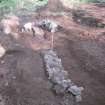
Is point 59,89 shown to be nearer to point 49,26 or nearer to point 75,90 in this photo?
point 75,90

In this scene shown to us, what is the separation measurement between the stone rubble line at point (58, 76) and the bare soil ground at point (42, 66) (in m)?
0.19

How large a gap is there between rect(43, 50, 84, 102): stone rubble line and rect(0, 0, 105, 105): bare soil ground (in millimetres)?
192

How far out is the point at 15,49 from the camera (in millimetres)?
10180

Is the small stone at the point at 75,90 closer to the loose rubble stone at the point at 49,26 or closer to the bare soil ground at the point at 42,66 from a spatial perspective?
the bare soil ground at the point at 42,66

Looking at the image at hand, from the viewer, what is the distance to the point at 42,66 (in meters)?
8.75

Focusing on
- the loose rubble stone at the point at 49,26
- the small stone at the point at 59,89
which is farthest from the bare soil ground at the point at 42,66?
the loose rubble stone at the point at 49,26

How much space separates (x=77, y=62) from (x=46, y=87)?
2159 millimetres

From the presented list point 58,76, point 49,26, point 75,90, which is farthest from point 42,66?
point 49,26

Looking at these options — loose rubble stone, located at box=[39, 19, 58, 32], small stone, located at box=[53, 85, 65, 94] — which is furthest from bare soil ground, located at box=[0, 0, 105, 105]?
loose rubble stone, located at box=[39, 19, 58, 32]

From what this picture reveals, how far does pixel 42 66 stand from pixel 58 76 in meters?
1.14

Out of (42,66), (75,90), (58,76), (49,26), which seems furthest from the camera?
(49,26)

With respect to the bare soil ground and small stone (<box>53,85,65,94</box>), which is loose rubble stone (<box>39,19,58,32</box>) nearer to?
the bare soil ground

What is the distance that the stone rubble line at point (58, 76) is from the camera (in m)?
7.04

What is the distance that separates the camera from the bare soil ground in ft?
23.0
